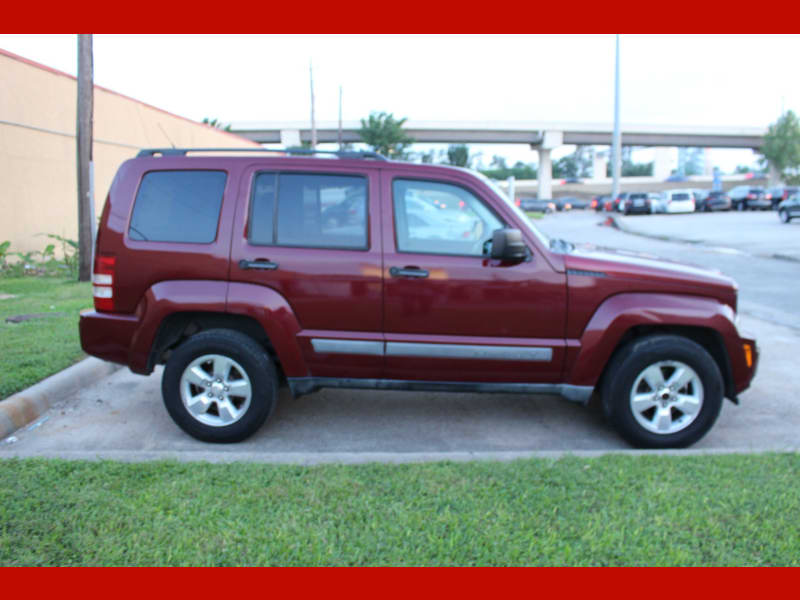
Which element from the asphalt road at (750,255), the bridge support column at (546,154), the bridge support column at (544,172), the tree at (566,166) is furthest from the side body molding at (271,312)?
the tree at (566,166)

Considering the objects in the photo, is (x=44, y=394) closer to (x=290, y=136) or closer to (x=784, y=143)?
(x=290, y=136)

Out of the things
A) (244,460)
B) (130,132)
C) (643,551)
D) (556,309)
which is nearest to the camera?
(643,551)

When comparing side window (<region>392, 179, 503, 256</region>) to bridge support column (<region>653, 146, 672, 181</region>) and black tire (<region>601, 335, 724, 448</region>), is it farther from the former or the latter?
bridge support column (<region>653, 146, 672, 181</region>)

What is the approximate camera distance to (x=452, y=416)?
493 cm

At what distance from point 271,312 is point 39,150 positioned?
1190 cm

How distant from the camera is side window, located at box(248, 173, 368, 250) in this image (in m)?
4.29

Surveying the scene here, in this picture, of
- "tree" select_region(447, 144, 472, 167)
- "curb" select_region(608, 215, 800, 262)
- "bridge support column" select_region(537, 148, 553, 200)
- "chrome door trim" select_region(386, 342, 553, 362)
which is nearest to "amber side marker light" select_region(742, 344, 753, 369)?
"chrome door trim" select_region(386, 342, 553, 362)

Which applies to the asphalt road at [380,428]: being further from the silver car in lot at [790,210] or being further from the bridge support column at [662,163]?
the bridge support column at [662,163]

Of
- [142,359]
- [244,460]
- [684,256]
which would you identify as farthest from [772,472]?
[684,256]

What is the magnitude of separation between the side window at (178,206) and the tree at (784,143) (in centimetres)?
7933

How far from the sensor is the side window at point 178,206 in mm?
4340

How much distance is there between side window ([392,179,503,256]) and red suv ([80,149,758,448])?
1 centimetres

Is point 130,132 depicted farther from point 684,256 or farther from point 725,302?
point 725,302

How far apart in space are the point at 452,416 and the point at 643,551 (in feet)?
7.48
